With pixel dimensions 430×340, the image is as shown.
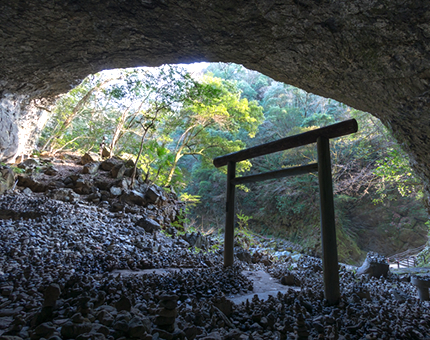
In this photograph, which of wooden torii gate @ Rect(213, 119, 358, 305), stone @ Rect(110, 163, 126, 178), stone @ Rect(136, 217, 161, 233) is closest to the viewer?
wooden torii gate @ Rect(213, 119, 358, 305)

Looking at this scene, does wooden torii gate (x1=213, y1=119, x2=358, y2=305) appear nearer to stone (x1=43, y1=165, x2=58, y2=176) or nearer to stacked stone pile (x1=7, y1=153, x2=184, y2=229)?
stacked stone pile (x1=7, y1=153, x2=184, y2=229)

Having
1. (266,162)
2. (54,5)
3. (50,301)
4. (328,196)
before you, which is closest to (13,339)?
(50,301)

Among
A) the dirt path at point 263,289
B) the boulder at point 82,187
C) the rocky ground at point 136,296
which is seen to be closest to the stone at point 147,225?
the rocky ground at point 136,296

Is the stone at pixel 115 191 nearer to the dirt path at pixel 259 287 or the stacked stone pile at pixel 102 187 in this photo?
the stacked stone pile at pixel 102 187

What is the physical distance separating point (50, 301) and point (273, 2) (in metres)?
3.54

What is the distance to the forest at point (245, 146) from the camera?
8.03 meters

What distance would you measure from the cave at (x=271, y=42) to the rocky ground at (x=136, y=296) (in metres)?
2.49

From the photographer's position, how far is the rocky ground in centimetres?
155

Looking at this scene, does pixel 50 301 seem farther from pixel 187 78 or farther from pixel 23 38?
pixel 187 78

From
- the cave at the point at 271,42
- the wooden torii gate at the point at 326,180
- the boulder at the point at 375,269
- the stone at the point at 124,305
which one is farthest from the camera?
the boulder at the point at 375,269

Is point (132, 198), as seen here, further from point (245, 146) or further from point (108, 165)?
point (245, 146)

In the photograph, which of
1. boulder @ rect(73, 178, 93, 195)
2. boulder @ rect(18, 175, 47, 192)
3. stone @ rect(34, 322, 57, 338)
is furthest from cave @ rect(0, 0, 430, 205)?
stone @ rect(34, 322, 57, 338)

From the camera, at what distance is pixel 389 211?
1422cm

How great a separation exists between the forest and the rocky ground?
3.30m
